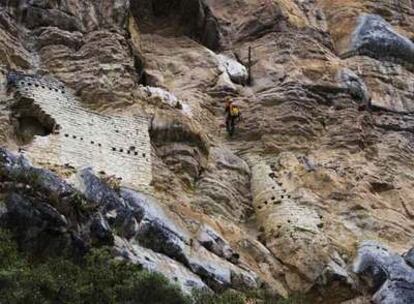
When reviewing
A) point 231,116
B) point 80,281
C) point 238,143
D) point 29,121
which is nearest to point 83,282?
point 80,281

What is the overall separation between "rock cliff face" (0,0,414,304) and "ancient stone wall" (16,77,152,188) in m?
0.35

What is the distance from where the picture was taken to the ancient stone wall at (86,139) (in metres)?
20.8

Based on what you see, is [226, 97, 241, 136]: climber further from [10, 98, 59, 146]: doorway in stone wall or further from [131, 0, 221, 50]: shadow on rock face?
[10, 98, 59, 146]: doorway in stone wall

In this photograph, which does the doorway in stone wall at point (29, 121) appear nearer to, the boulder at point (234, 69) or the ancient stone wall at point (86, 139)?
the ancient stone wall at point (86, 139)

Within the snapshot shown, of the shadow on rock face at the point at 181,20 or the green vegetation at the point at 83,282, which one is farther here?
the shadow on rock face at the point at 181,20

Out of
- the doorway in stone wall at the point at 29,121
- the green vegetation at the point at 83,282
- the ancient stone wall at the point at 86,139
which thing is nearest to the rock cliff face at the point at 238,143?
the doorway in stone wall at the point at 29,121

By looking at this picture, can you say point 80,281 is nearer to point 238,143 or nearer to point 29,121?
point 29,121

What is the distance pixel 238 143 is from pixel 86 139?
536 centimetres

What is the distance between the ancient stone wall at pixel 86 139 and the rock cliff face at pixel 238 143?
345 millimetres

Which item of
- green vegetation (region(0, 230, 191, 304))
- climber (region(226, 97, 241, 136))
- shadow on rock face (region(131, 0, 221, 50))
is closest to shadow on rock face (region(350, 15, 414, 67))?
shadow on rock face (region(131, 0, 221, 50))

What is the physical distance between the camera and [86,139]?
70.9 ft

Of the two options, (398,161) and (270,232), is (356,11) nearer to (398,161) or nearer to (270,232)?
(398,161)

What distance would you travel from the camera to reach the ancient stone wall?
20.8 m

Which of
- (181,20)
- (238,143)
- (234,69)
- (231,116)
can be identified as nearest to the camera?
(238,143)
